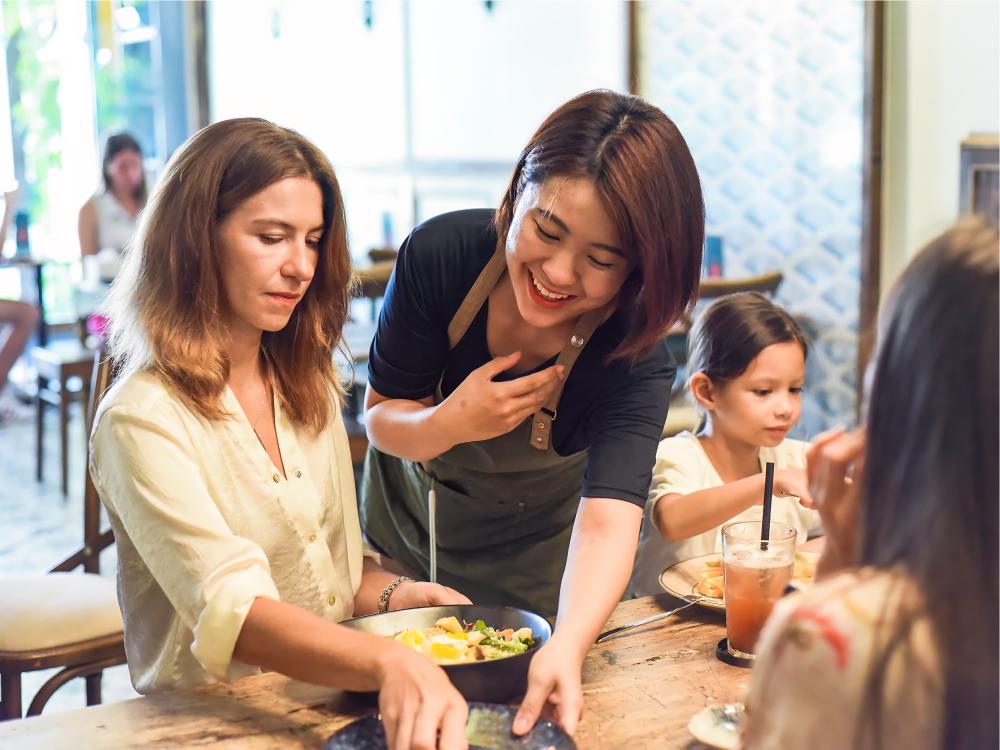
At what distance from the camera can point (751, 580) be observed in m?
1.39

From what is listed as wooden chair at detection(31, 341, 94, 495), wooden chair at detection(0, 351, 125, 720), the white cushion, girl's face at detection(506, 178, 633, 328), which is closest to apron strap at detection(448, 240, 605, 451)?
girl's face at detection(506, 178, 633, 328)

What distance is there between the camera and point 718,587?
5.16 ft

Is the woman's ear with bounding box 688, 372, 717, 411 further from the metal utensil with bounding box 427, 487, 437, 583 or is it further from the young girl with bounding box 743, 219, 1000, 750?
the young girl with bounding box 743, 219, 1000, 750

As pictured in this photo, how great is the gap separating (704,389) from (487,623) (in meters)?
A: 0.86

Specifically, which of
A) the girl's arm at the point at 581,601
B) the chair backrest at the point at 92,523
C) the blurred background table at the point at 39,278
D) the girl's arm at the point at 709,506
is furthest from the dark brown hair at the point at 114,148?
the girl's arm at the point at 581,601

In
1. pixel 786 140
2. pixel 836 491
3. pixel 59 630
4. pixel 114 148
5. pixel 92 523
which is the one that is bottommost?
pixel 59 630

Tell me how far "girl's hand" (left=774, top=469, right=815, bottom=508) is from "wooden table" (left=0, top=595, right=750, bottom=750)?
37cm

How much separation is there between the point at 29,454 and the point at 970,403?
6176mm

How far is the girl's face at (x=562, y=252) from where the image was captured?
4.74ft

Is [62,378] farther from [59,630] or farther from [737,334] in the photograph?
[737,334]

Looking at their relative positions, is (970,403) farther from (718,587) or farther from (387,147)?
(387,147)

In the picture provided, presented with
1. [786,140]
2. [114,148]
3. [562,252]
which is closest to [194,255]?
[562,252]

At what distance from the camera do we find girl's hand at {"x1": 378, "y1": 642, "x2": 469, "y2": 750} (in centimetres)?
110

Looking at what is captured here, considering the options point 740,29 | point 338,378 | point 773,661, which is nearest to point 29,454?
point 740,29
